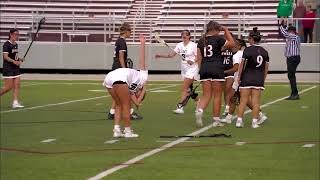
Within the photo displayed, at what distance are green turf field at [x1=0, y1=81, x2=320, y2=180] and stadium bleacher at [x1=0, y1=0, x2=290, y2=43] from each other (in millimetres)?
15005

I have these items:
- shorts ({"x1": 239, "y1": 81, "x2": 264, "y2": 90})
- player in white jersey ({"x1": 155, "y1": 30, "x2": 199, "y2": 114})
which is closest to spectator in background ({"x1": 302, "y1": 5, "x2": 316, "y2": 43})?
player in white jersey ({"x1": 155, "y1": 30, "x2": 199, "y2": 114})

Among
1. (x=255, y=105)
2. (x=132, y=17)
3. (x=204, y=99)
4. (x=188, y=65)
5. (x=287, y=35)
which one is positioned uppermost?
(x=132, y=17)

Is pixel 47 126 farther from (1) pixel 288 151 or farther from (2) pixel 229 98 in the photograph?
(1) pixel 288 151

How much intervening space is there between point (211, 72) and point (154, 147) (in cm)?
273

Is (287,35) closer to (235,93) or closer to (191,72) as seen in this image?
(191,72)

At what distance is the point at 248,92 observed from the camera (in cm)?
1366

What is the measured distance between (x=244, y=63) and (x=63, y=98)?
8355 millimetres

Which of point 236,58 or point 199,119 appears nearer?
point 199,119

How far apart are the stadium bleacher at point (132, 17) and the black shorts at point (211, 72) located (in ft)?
58.8

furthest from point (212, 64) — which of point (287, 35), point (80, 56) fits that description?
point (80, 56)

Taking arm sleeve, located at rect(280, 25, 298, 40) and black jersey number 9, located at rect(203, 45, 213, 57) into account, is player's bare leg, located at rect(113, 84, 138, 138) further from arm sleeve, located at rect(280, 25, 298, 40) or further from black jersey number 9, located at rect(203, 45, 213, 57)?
arm sleeve, located at rect(280, 25, 298, 40)

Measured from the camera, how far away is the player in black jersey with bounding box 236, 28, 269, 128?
44.1ft

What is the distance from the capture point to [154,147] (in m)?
11.1

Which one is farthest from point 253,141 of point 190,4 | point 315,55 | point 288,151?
point 190,4
